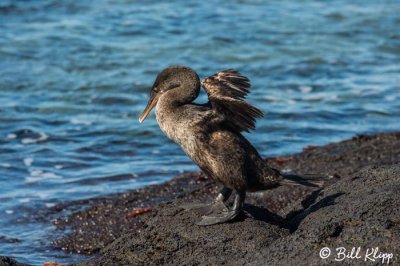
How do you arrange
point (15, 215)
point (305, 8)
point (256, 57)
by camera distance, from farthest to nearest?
point (305, 8) → point (256, 57) → point (15, 215)

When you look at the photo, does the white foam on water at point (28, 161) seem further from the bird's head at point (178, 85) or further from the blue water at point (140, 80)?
the bird's head at point (178, 85)

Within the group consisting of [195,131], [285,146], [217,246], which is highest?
[195,131]

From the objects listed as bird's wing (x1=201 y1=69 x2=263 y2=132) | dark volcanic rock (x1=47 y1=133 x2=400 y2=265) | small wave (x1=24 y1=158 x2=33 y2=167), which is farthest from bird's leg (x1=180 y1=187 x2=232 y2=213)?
small wave (x1=24 y1=158 x2=33 y2=167)

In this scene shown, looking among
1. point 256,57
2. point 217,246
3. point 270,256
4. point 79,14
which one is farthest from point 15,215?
point 79,14

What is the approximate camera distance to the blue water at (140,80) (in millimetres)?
9055

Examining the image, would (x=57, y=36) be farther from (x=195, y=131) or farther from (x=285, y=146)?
(x=195, y=131)

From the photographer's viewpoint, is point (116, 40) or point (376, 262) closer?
point (376, 262)

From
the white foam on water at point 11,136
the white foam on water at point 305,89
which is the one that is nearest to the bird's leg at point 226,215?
the white foam on water at point 11,136

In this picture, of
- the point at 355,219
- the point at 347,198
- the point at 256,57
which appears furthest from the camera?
the point at 256,57

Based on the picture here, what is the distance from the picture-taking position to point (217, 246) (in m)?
4.98

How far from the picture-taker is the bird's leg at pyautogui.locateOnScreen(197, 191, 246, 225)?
17.2 ft

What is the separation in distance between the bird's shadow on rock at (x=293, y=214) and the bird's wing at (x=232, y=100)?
580 millimetres

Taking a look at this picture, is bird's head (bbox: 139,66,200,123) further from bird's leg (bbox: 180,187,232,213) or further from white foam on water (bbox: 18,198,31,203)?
white foam on water (bbox: 18,198,31,203)

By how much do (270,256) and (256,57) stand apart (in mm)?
10695
